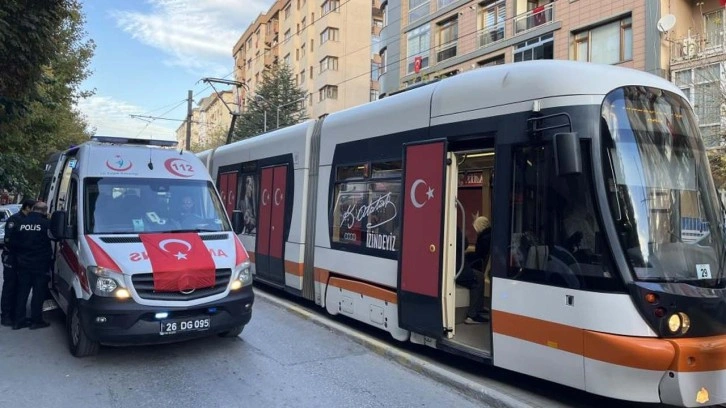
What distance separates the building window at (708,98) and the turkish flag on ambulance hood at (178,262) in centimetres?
1603

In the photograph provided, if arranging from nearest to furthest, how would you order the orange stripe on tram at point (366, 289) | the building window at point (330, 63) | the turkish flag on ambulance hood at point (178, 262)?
the turkish flag on ambulance hood at point (178, 262)
the orange stripe on tram at point (366, 289)
the building window at point (330, 63)

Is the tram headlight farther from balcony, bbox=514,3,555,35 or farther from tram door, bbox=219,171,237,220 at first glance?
balcony, bbox=514,3,555,35

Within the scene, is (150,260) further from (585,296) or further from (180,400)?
(585,296)

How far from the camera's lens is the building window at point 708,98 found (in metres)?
16.9

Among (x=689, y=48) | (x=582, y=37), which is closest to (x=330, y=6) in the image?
(x=582, y=37)

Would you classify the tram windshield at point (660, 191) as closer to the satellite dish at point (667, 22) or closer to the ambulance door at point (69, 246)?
the ambulance door at point (69, 246)

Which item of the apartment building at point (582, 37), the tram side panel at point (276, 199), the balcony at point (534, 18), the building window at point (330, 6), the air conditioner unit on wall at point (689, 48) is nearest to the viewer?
the tram side panel at point (276, 199)

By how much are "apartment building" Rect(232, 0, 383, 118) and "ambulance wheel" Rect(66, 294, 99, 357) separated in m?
41.3

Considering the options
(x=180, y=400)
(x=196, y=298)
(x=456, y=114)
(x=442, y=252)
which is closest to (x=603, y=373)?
(x=442, y=252)

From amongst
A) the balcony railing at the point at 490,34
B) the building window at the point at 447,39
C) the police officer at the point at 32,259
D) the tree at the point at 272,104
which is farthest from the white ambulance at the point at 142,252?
the tree at the point at 272,104

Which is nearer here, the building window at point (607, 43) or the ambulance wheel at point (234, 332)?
the ambulance wheel at point (234, 332)

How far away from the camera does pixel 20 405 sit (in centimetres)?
486

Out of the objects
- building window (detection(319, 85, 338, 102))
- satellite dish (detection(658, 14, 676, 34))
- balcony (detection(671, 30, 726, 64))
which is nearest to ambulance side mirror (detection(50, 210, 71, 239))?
balcony (detection(671, 30, 726, 64))

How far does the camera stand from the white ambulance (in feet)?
18.8
